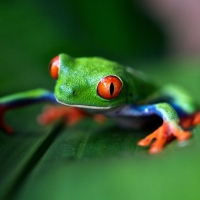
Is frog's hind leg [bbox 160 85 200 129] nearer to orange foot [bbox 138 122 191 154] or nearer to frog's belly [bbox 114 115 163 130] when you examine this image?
frog's belly [bbox 114 115 163 130]

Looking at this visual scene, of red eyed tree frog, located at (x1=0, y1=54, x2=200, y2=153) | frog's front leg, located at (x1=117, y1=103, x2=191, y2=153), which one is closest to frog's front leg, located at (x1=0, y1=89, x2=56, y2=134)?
red eyed tree frog, located at (x1=0, y1=54, x2=200, y2=153)

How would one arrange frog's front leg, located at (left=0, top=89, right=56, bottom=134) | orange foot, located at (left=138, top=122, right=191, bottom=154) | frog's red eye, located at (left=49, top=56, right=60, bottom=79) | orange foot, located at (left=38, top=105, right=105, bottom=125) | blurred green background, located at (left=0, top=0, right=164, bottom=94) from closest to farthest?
1. orange foot, located at (left=138, top=122, right=191, bottom=154)
2. frog's red eye, located at (left=49, top=56, right=60, bottom=79)
3. frog's front leg, located at (left=0, top=89, right=56, bottom=134)
4. orange foot, located at (left=38, top=105, right=105, bottom=125)
5. blurred green background, located at (left=0, top=0, right=164, bottom=94)

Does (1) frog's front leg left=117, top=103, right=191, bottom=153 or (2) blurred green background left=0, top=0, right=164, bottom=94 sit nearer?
(1) frog's front leg left=117, top=103, right=191, bottom=153

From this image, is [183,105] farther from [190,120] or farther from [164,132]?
[164,132]

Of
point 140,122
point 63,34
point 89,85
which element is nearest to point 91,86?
point 89,85

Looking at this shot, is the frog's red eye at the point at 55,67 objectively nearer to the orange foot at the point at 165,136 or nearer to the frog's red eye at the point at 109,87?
the frog's red eye at the point at 109,87

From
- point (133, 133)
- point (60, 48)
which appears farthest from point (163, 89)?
point (60, 48)
